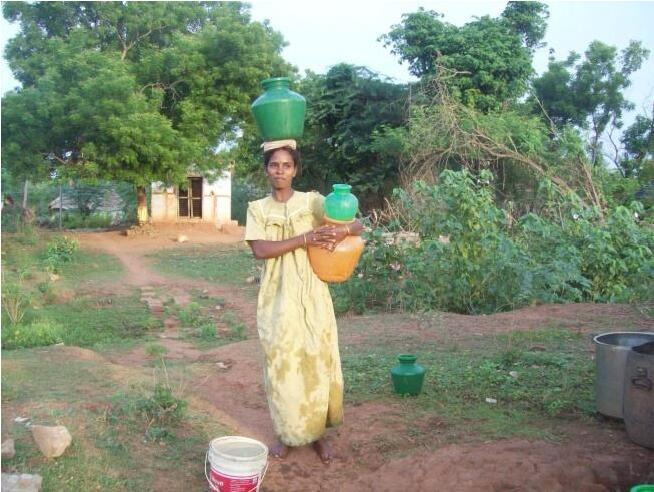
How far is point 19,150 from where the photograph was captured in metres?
13.6

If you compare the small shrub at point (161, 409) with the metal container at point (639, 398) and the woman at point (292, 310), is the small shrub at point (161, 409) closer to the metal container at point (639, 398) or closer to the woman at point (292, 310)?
the woman at point (292, 310)

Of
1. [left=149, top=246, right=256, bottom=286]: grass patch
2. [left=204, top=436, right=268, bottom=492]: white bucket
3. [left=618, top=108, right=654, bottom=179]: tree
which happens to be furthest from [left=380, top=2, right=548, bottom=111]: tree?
[left=204, top=436, right=268, bottom=492]: white bucket

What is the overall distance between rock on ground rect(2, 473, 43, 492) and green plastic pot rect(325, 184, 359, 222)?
1.70 meters

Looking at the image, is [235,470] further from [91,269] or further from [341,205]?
[91,269]

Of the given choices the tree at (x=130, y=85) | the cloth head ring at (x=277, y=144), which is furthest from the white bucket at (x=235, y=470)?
the tree at (x=130, y=85)

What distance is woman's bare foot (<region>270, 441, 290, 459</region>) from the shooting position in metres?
3.25

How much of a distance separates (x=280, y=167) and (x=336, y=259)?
518mm

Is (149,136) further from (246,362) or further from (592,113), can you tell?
(592,113)

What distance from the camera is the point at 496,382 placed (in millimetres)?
4445

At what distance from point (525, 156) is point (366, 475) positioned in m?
8.29

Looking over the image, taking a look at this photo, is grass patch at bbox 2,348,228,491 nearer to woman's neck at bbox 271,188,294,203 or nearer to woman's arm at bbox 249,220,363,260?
woman's arm at bbox 249,220,363,260

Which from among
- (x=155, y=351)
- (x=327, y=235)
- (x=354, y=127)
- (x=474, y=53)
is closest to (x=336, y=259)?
(x=327, y=235)

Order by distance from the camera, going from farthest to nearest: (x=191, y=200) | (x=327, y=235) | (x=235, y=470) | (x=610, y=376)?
1. (x=191, y=200)
2. (x=610, y=376)
3. (x=327, y=235)
4. (x=235, y=470)

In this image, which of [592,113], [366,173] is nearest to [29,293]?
[366,173]
